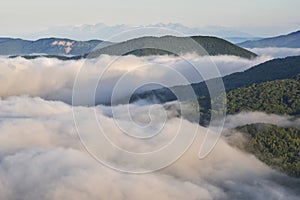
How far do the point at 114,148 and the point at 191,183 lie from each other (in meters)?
24.1

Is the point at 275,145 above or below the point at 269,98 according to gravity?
below

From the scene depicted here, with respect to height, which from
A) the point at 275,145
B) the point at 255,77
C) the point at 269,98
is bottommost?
the point at 275,145

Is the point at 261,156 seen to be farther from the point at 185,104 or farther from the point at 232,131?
the point at 185,104

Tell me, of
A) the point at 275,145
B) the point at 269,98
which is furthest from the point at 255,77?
the point at 275,145

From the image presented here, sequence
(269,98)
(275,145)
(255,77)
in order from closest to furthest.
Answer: (275,145)
(269,98)
(255,77)

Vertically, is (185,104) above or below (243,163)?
above

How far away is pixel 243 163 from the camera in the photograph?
119m

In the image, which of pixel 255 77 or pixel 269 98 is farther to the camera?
pixel 255 77

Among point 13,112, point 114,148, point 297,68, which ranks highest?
point 297,68

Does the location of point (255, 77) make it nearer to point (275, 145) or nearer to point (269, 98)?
point (269, 98)

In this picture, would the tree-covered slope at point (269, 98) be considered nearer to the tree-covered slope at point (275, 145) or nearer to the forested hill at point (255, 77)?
the forested hill at point (255, 77)

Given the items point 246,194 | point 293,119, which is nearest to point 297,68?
point 293,119

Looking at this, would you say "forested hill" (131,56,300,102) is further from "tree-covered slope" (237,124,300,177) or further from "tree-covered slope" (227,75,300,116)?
"tree-covered slope" (237,124,300,177)

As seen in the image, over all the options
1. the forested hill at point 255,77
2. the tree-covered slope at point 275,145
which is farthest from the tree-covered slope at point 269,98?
the tree-covered slope at point 275,145
